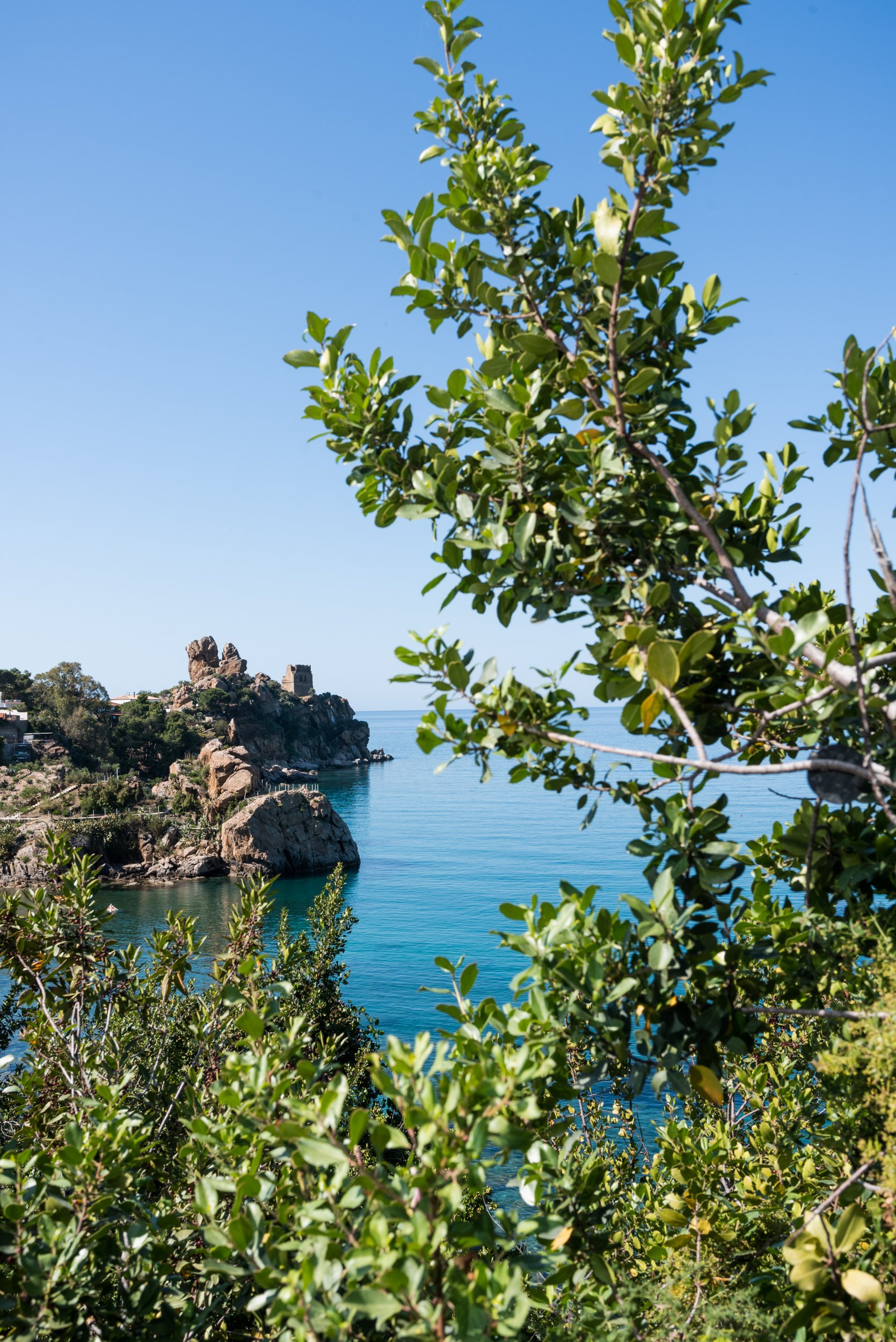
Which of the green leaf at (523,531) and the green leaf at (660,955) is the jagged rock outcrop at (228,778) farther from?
the green leaf at (660,955)

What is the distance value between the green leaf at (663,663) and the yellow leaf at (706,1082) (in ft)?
3.27

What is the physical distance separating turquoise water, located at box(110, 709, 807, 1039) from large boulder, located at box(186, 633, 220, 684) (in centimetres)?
1893

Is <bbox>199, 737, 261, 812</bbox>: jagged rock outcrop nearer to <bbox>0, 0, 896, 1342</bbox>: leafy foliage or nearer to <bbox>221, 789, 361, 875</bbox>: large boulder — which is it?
<bbox>221, 789, 361, 875</bbox>: large boulder

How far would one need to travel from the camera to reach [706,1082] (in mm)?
1945

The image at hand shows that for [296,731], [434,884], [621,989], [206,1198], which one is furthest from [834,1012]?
[296,731]

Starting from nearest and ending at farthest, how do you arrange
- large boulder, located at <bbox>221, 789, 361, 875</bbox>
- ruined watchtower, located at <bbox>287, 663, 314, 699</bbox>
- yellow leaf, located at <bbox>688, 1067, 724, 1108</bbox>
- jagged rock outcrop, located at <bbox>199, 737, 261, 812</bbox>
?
yellow leaf, located at <bbox>688, 1067, 724, 1108</bbox> < large boulder, located at <bbox>221, 789, 361, 875</bbox> < jagged rock outcrop, located at <bbox>199, 737, 261, 812</bbox> < ruined watchtower, located at <bbox>287, 663, 314, 699</bbox>

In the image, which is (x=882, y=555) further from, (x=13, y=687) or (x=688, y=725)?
(x=13, y=687)

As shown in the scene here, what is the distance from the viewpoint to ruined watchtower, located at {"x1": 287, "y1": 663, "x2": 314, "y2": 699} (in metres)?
103

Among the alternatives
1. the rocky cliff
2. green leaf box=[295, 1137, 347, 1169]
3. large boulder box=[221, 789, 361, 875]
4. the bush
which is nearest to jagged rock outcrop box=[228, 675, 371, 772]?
the rocky cliff

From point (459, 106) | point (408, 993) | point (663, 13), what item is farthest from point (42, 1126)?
point (408, 993)

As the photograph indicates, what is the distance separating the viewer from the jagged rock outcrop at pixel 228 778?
4700 centimetres

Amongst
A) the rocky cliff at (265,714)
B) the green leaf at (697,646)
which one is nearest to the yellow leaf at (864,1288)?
the green leaf at (697,646)

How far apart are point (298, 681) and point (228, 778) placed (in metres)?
55.6

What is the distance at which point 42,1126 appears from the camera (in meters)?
3.41
